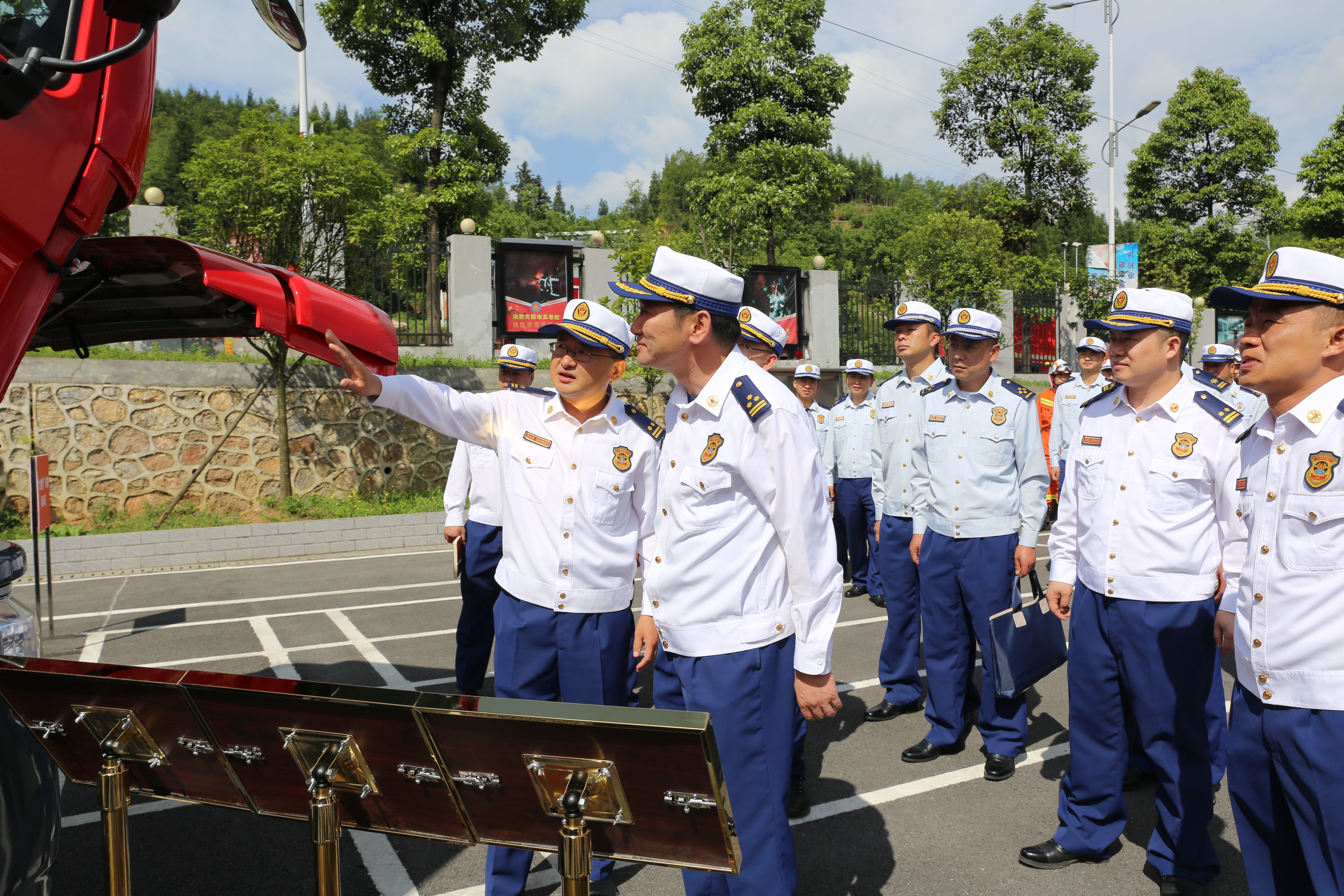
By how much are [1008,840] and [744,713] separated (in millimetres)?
2020

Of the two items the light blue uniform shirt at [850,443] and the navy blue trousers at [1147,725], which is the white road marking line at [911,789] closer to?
the navy blue trousers at [1147,725]

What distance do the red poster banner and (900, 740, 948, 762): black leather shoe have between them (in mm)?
6593

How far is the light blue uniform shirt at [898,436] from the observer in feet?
19.1

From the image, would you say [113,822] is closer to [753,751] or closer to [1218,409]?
[753,751]

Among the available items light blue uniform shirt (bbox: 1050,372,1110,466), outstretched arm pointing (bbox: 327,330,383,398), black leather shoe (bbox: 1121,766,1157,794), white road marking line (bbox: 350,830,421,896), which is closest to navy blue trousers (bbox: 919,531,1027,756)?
black leather shoe (bbox: 1121,766,1157,794)

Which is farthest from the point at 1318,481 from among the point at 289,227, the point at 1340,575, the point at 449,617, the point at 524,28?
the point at 524,28

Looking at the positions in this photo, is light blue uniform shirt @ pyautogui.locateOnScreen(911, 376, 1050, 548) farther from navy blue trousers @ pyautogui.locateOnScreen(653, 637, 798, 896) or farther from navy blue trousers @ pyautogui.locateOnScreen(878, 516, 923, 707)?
navy blue trousers @ pyautogui.locateOnScreen(653, 637, 798, 896)

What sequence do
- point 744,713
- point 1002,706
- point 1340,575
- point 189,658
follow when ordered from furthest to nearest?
point 189,658 < point 1002,706 < point 744,713 < point 1340,575

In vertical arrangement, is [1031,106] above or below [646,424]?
above

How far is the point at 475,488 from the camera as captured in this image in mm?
5539

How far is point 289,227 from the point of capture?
39.6 feet

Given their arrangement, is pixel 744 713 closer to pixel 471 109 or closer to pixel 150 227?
pixel 150 227

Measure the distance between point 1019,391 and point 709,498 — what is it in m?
3.07

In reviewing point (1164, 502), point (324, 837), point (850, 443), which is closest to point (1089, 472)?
point (1164, 502)
